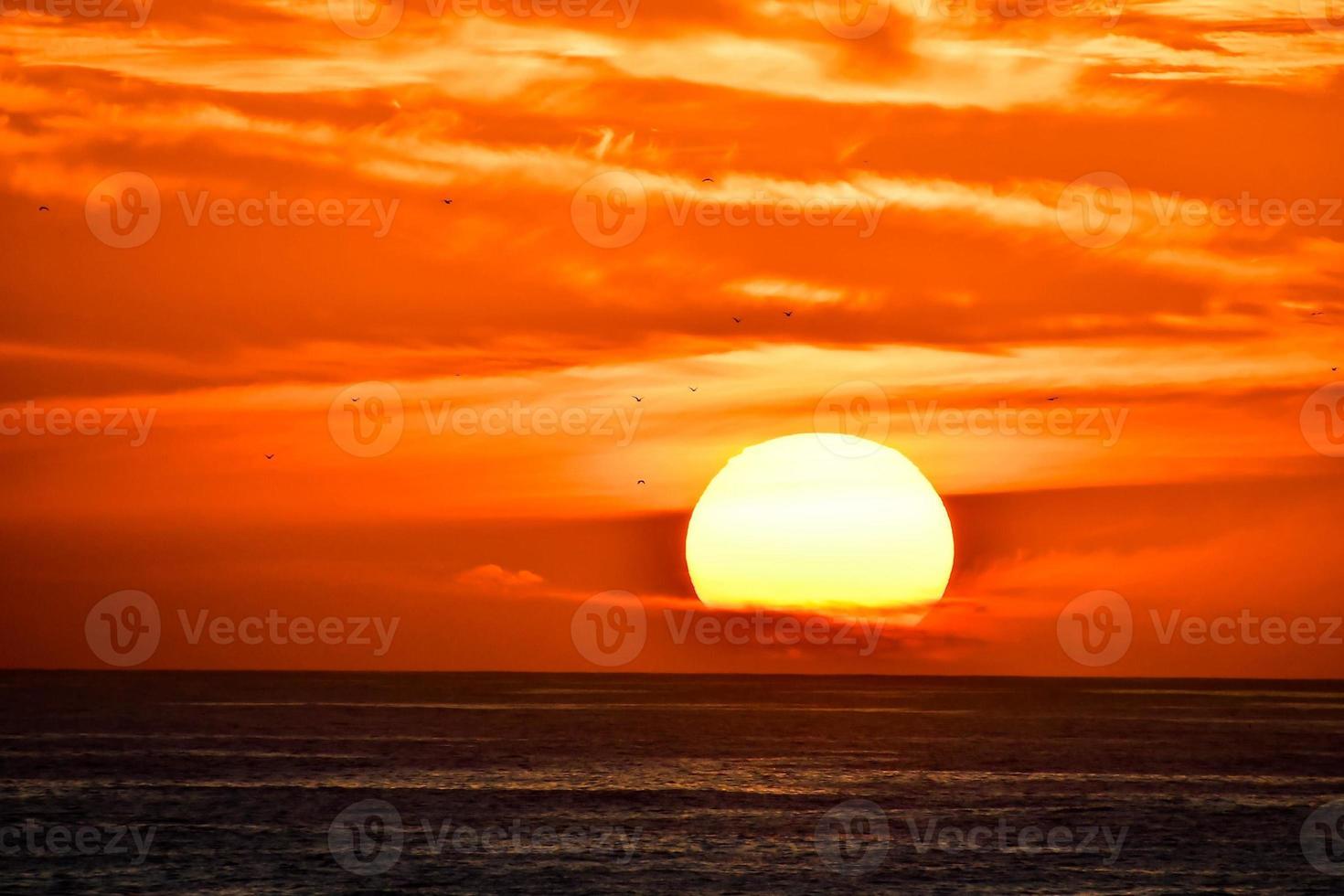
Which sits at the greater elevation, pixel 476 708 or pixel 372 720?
pixel 476 708

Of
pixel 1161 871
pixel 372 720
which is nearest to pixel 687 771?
pixel 1161 871

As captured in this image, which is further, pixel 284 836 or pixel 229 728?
pixel 229 728

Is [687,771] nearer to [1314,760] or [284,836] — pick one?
[284,836]

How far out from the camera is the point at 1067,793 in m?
79.0

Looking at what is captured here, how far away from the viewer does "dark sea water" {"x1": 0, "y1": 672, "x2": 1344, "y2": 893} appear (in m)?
50.4

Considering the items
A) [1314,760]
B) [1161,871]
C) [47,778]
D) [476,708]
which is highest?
[476,708]

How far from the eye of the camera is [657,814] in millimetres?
67500

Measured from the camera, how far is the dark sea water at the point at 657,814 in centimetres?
5041

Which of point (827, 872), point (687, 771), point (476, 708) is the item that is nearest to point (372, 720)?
point (476, 708)

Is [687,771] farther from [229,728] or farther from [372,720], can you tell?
[372,720]

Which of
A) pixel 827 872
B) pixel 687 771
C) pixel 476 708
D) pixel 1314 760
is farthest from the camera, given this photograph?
pixel 476 708

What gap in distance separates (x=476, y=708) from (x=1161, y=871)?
496ft

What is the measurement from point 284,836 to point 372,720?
331 ft

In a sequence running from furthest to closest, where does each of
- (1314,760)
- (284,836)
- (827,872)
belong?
1. (1314,760)
2. (284,836)
3. (827,872)
